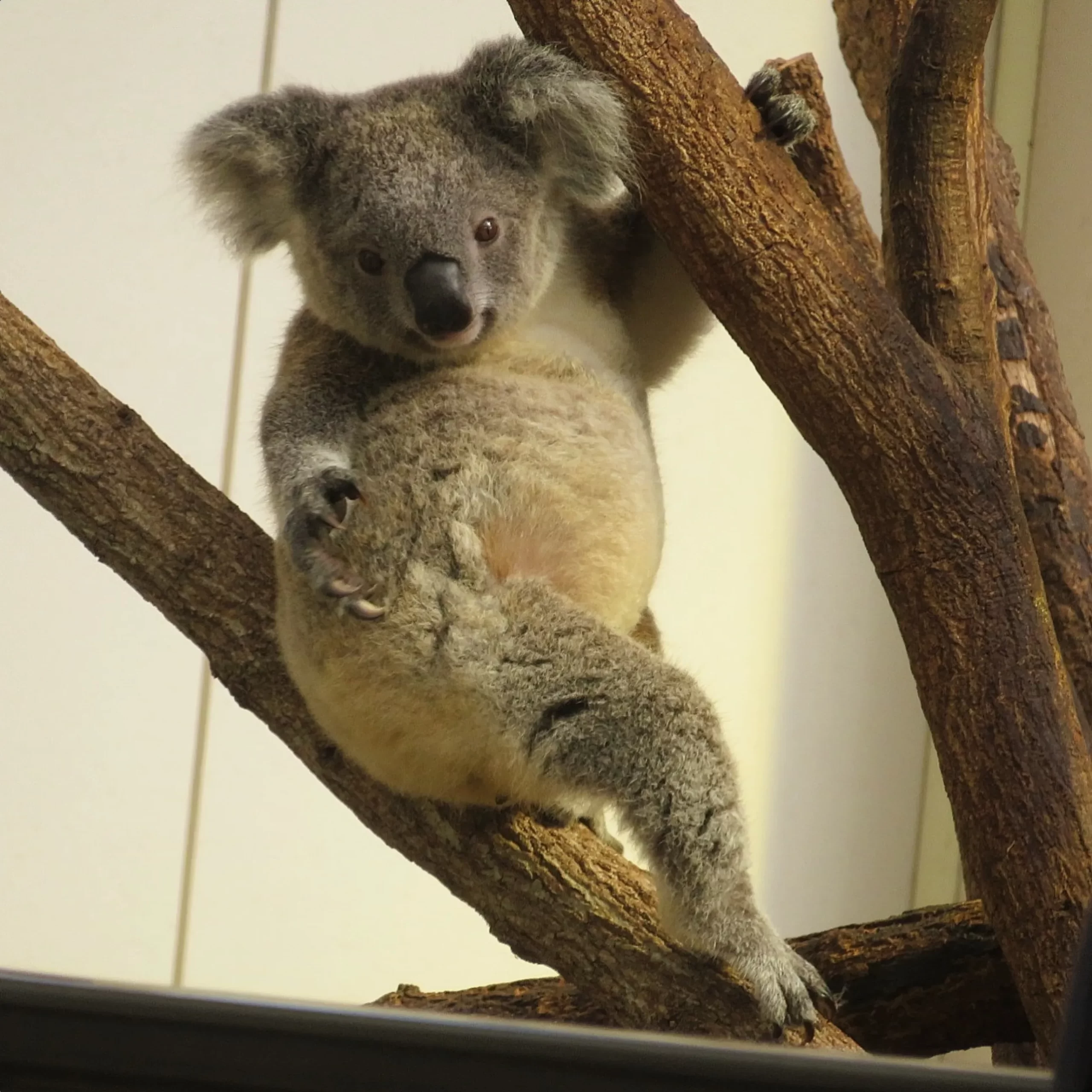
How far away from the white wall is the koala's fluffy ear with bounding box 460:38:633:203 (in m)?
1.06

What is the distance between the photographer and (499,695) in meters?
1.51

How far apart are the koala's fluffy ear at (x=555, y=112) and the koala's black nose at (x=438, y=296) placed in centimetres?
24

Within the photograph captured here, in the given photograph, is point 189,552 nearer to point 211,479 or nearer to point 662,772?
point 662,772

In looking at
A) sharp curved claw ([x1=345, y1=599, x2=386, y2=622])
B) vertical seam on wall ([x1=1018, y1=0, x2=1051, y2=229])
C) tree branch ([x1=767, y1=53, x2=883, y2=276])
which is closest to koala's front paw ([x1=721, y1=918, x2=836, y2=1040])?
sharp curved claw ([x1=345, y1=599, x2=386, y2=622])

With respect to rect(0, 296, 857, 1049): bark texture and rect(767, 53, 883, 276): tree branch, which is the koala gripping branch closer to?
rect(767, 53, 883, 276): tree branch

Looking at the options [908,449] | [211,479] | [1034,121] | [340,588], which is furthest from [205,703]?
[1034,121]

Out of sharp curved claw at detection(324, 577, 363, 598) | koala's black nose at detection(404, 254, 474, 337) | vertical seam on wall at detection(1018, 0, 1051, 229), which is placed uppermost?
vertical seam on wall at detection(1018, 0, 1051, 229)

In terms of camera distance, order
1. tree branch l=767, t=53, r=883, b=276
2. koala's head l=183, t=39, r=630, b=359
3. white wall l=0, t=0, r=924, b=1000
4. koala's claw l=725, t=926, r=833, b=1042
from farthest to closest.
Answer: white wall l=0, t=0, r=924, b=1000
tree branch l=767, t=53, r=883, b=276
koala's head l=183, t=39, r=630, b=359
koala's claw l=725, t=926, r=833, b=1042

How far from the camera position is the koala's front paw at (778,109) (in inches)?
67.5

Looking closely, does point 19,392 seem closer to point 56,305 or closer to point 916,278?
point 56,305

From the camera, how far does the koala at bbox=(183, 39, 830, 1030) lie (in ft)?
4.93

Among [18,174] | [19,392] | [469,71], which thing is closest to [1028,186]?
[469,71]

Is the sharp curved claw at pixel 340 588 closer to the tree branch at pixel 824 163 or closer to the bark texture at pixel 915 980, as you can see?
the bark texture at pixel 915 980

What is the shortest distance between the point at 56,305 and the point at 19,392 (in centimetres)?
106
